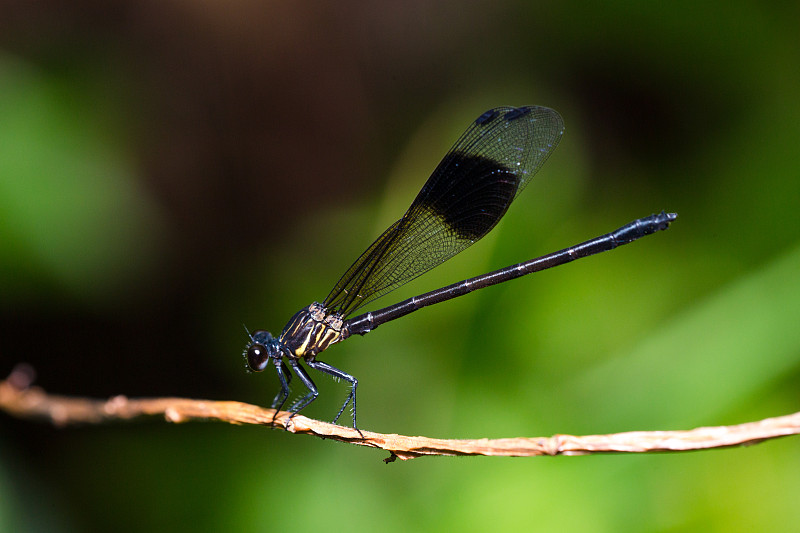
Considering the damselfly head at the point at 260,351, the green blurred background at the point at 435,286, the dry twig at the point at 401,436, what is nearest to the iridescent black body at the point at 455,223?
the damselfly head at the point at 260,351

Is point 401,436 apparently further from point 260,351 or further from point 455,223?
point 455,223

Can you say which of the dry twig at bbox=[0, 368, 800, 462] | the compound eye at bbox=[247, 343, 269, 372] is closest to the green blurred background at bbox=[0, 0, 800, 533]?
the compound eye at bbox=[247, 343, 269, 372]

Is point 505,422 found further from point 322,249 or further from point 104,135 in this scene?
point 104,135

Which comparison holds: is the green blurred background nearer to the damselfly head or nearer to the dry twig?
the damselfly head

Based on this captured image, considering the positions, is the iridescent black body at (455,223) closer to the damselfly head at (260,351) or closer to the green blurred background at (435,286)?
the damselfly head at (260,351)

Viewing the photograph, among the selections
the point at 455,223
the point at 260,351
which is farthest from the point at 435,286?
the point at 260,351

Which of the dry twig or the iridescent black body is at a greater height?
the iridescent black body
